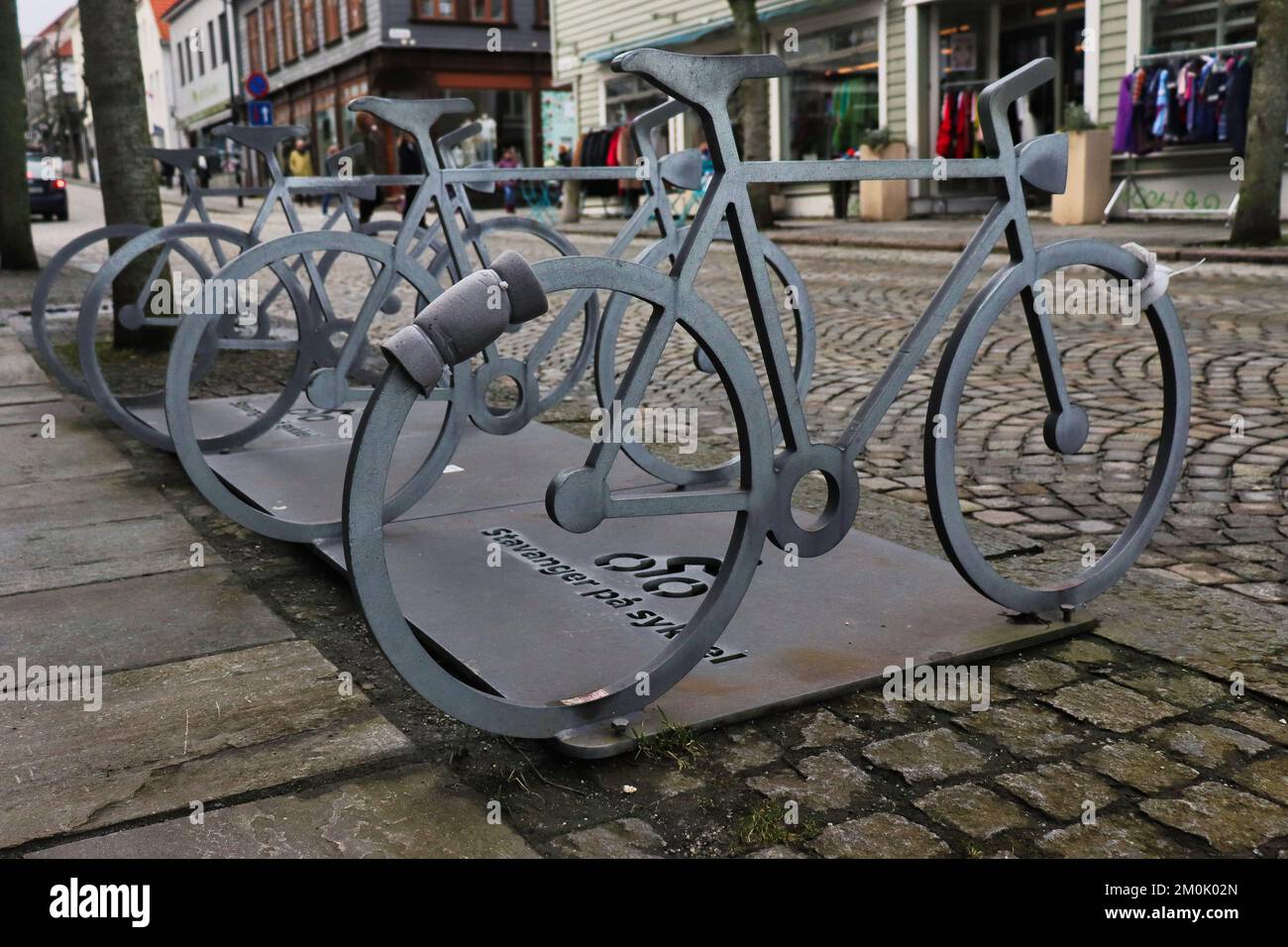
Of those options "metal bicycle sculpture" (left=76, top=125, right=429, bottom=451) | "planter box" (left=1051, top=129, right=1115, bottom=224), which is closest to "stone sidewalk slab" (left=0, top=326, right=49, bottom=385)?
"metal bicycle sculpture" (left=76, top=125, right=429, bottom=451)

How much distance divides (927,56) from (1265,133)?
9.35 metres

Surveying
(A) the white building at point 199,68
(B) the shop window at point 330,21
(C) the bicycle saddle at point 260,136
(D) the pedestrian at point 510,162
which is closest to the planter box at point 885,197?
(D) the pedestrian at point 510,162

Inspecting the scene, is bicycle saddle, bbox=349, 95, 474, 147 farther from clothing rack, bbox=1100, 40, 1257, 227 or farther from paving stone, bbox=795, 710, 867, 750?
clothing rack, bbox=1100, 40, 1257, 227

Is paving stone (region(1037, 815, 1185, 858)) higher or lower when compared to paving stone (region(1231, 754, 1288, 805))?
lower

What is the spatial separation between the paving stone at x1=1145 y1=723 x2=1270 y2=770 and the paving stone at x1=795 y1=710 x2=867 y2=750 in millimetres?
576

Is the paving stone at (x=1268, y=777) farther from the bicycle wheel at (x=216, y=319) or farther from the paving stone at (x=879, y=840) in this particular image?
the bicycle wheel at (x=216, y=319)

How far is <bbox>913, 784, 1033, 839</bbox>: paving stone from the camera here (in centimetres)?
235

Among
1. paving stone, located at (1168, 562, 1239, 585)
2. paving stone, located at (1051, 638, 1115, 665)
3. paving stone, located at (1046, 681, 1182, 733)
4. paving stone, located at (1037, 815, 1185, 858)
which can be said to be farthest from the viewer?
paving stone, located at (1168, 562, 1239, 585)

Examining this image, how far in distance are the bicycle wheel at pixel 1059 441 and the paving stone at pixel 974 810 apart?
2.34 feet

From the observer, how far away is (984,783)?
250 centimetres

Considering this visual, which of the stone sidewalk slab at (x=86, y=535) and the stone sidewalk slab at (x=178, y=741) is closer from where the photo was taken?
the stone sidewalk slab at (x=178, y=741)

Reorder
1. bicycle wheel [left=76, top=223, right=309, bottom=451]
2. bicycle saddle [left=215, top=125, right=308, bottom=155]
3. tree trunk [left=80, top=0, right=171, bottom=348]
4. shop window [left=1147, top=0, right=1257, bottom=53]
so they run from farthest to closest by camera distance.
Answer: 1. shop window [left=1147, top=0, right=1257, bottom=53]
2. tree trunk [left=80, top=0, right=171, bottom=348]
3. bicycle saddle [left=215, top=125, right=308, bottom=155]
4. bicycle wheel [left=76, top=223, right=309, bottom=451]

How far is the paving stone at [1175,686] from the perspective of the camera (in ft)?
9.37

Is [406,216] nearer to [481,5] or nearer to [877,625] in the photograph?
[877,625]
